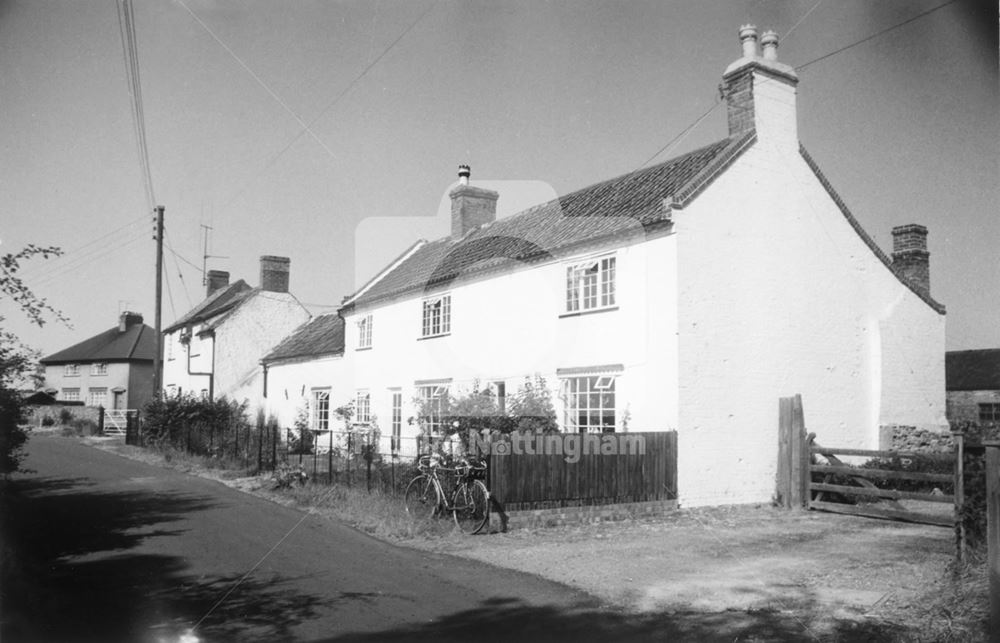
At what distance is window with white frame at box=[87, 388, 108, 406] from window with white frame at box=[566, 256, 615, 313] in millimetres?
50174

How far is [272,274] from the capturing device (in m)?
37.7

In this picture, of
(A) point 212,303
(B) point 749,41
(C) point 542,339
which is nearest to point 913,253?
(B) point 749,41

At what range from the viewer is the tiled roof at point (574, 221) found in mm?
15602

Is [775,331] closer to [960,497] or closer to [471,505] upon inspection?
[960,497]

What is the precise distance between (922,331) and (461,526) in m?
14.1

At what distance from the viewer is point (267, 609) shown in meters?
6.95

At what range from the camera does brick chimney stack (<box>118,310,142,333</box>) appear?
5981cm

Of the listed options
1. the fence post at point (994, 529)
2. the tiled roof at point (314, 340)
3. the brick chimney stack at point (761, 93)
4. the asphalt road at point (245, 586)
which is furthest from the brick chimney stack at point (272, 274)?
the fence post at point (994, 529)

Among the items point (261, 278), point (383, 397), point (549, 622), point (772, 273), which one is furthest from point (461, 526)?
point (261, 278)

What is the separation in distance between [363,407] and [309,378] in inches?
188

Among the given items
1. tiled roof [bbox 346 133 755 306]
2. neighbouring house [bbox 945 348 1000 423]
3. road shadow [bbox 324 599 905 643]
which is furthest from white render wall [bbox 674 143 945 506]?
neighbouring house [bbox 945 348 1000 423]

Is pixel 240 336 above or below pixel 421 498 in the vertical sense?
above

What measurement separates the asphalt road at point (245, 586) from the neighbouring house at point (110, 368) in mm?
46356

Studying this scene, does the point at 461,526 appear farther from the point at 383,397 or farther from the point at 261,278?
the point at 261,278
